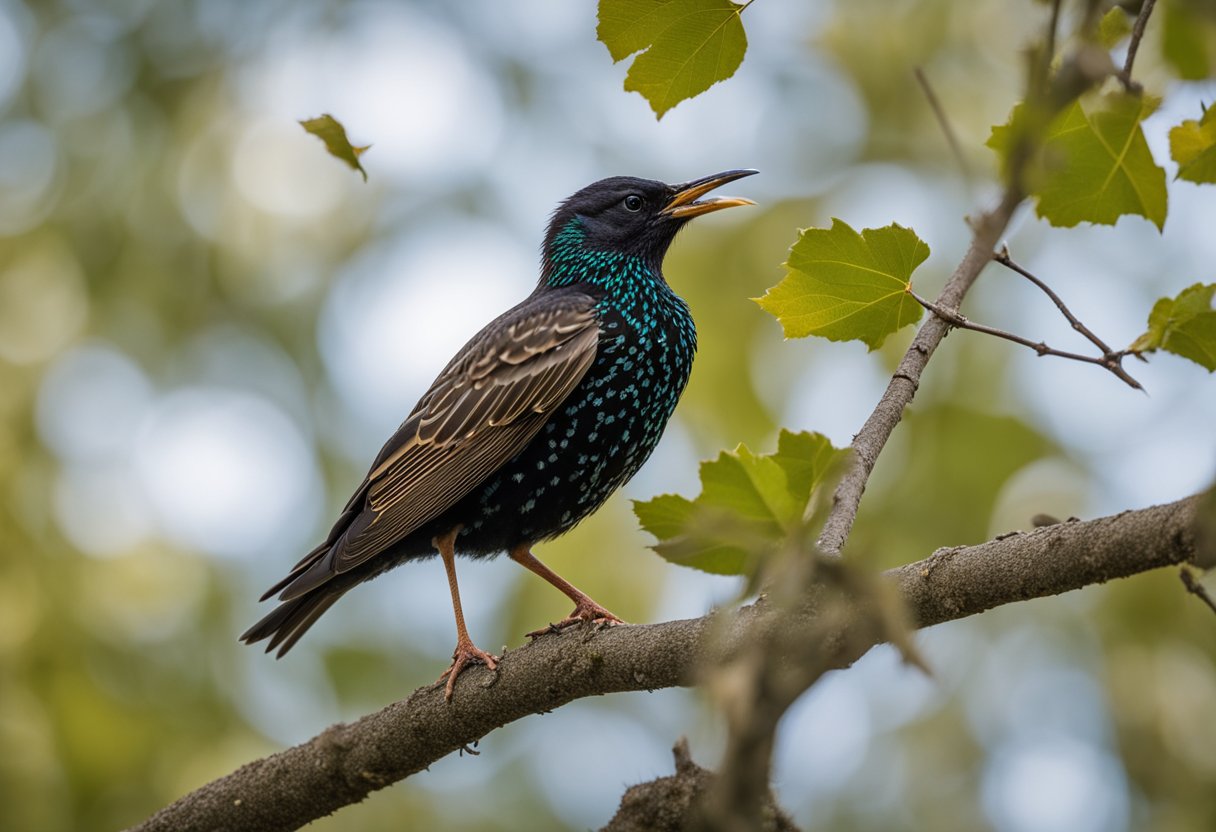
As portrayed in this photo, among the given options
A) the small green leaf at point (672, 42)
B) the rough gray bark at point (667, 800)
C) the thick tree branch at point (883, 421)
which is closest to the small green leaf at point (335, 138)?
the small green leaf at point (672, 42)

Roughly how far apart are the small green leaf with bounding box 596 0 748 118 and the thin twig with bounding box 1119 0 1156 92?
73cm

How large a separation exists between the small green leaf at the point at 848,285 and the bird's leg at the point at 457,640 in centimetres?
146

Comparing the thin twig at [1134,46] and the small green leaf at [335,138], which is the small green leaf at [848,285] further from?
the small green leaf at [335,138]

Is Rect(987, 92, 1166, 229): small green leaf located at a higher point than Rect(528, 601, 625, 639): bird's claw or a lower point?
higher

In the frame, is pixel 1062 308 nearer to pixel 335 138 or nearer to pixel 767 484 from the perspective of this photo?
pixel 767 484

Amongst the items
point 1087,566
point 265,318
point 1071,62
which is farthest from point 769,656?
point 265,318

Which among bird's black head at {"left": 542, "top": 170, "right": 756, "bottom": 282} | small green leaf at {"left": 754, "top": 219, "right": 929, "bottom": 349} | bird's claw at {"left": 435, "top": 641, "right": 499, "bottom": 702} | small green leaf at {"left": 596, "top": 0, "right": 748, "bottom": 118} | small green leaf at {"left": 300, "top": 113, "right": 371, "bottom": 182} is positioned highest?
bird's black head at {"left": 542, "top": 170, "right": 756, "bottom": 282}

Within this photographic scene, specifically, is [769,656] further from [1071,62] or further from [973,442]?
[973,442]

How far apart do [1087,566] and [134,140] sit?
23.2 ft

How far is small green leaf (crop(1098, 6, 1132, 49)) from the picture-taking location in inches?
92.8

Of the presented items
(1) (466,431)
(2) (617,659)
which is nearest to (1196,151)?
(2) (617,659)

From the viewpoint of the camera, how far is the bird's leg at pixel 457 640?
380cm

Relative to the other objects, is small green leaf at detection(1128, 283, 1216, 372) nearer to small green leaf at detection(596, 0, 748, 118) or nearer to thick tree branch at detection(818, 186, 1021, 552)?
thick tree branch at detection(818, 186, 1021, 552)

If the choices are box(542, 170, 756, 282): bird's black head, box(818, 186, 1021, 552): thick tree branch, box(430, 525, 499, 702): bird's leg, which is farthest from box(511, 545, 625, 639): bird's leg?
box(818, 186, 1021, 552): thick tree branch
